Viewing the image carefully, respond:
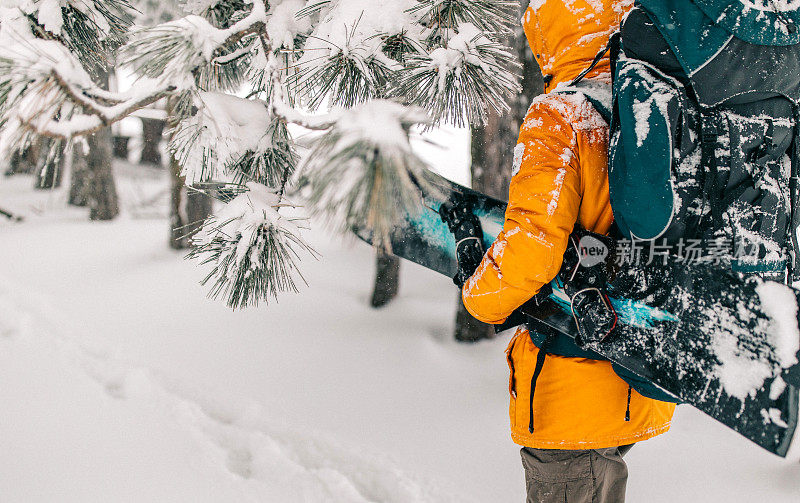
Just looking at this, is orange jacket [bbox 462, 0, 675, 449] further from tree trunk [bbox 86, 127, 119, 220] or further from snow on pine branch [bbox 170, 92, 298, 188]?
tree trunk [bbox 86, 127, 119, 220]

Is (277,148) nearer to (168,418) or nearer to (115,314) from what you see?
(168,418)

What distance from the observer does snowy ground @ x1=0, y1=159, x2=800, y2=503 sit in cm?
220

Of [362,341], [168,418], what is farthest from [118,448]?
[362,341]

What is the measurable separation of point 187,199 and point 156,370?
291cm

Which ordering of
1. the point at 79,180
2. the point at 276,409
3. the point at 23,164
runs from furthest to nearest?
1. the point at 23,164
2. the point at 79,180
3. the point at 276,409

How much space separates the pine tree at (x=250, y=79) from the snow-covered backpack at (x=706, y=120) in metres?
0.49

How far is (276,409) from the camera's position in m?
2.79

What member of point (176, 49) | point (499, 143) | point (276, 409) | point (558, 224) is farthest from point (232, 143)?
point (499, 143)

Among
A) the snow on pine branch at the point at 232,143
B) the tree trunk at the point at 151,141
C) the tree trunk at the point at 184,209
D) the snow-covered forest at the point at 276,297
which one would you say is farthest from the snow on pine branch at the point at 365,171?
the tree trunk at the point at 151,141

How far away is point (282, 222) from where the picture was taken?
1326 millimetres

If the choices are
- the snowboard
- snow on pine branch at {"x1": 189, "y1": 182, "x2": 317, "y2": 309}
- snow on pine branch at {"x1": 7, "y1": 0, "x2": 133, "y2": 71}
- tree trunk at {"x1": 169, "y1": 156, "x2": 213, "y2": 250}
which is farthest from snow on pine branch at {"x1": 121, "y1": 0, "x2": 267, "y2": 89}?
tree trunk at {"x1": 169, "y1": 156, "x2": 213, "y2": 250}

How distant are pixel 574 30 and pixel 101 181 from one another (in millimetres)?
7654

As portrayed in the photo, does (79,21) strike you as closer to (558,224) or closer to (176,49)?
(176,49)

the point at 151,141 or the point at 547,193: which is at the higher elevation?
the point at 547,193
